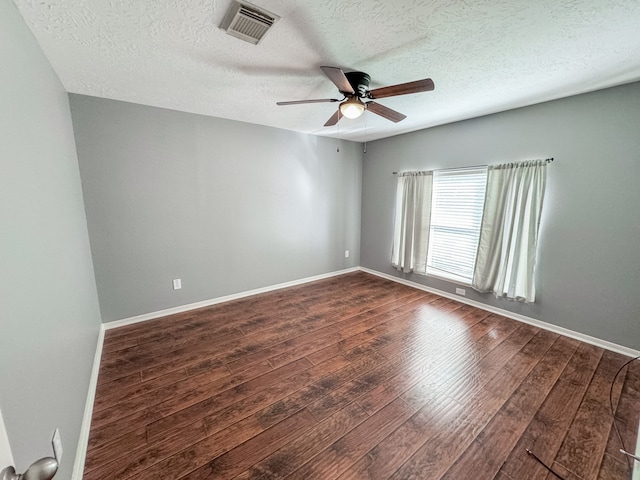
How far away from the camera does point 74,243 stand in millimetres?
1891

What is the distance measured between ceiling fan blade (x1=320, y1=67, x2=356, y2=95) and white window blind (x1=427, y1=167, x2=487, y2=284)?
2224 mm

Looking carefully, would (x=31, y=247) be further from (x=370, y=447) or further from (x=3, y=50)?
(x=370, y=447)

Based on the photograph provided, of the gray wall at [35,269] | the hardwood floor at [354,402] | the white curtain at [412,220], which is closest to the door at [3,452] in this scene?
the gray wall at [35,269]

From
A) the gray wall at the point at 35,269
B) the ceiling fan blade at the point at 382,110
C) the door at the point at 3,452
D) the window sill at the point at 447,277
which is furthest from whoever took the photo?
the window sill at the point at 447,277

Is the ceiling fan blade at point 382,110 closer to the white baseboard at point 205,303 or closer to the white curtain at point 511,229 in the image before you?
the white curtain at point 511,229

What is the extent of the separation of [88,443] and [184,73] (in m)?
2.61

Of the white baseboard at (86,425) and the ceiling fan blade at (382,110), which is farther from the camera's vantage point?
the ceiling fan blade at (382,110)

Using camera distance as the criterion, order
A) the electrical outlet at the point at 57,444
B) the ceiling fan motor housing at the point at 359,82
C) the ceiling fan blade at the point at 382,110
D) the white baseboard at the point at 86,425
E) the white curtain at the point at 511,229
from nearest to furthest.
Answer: the electrical outlet at the point at 57,444 → the white baseboard at the point at 86,425 → the ceiling fan motor housing at the point at 359,82 → the ceiling fan blade at the point at 382,110 → the white curtain at the point at 511,229

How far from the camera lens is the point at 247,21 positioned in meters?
1.42

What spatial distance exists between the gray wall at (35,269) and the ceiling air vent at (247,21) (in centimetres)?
97

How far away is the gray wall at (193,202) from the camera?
2564 mm

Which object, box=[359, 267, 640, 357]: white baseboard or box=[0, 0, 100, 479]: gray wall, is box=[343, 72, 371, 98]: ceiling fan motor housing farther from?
box=[359, 267, 640, 357]: white baseboard

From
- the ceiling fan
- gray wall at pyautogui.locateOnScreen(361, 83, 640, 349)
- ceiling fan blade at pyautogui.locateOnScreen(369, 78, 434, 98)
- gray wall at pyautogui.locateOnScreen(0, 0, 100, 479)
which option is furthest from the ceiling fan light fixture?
gray wall at pyautogui.locateOnScreen(361, 83, 640, 349)

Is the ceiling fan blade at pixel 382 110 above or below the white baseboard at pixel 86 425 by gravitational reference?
above
